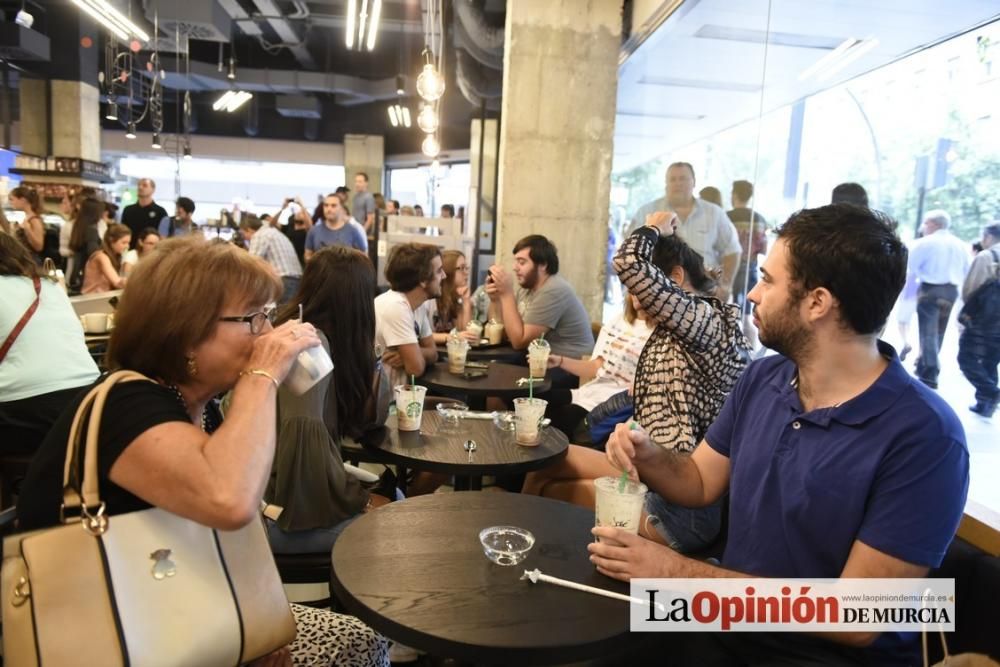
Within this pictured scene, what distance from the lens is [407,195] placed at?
18594 mm

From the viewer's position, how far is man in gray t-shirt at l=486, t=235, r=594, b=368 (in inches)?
175

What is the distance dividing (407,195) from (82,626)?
18.2 m

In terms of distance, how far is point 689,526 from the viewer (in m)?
2.07

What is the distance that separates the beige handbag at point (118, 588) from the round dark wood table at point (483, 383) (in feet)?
6.50

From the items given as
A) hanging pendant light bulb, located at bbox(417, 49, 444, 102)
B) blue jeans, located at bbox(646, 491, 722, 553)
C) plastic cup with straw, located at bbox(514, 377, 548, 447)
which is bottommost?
blue jeans, located at bbox(646, 491, 722, 553)

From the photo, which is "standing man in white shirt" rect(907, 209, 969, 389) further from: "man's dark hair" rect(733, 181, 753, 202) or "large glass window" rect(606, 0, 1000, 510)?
"man's dark hair" rect(733, 181, 753, 202)

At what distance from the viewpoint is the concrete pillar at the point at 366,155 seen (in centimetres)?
1747

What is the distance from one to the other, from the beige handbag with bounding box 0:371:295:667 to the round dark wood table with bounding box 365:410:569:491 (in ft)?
3.01

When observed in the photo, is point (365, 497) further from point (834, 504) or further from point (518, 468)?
point (834, 504)

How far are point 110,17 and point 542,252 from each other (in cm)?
529

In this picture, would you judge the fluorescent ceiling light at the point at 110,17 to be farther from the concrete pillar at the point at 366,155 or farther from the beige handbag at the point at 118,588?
the concrete pillar at the point at 366,155

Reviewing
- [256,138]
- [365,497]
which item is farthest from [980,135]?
[256,138]

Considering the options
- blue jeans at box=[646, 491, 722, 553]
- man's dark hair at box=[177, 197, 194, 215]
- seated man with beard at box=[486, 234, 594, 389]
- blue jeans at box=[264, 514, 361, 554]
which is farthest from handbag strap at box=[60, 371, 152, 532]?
man's dark hair at box=[177, 197, 194, 215]

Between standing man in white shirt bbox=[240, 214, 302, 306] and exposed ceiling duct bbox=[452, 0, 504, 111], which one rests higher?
exposed ceiling duct bbox=[452, 0, 504, 111]
